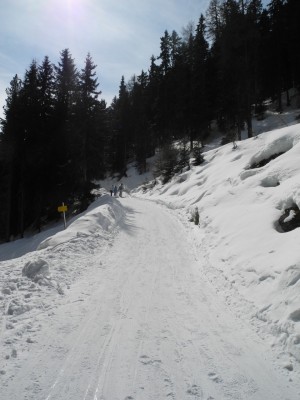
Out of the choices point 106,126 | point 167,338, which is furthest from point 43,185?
point 167,338

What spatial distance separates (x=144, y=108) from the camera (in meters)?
56.7

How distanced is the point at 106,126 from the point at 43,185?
8378 millimetres

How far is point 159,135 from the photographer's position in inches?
2208

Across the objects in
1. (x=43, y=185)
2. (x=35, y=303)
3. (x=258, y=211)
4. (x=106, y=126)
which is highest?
(x=106, y=126)

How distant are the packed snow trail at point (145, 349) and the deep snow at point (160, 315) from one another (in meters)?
0.02

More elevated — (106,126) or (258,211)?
(106,126)

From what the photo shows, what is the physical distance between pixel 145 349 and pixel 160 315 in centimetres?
127

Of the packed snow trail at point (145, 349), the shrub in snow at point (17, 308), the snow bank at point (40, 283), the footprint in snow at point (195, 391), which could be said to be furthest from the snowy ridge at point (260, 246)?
the shrub in snow at point (17, 308)

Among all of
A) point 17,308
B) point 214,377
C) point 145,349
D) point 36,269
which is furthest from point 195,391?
point 36,269

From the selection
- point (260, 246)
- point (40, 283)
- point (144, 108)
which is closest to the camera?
point (40, 283)

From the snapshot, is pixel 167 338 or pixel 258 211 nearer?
pixel 167 338

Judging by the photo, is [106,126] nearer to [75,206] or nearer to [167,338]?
[75,206]

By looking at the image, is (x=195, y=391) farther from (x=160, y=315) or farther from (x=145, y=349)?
(x=160, y=315)

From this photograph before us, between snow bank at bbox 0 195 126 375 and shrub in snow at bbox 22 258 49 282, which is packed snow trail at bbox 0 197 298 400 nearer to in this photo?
snow bank at bbox 0 195 126 375
